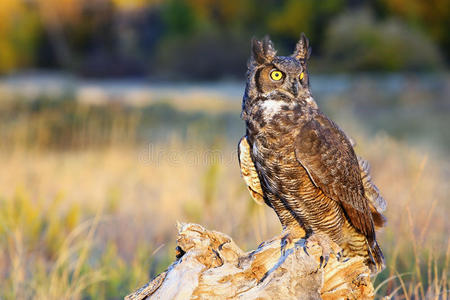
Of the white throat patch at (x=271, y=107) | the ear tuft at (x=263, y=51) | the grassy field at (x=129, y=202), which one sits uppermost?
the ear tuft at (x=263, y=51)

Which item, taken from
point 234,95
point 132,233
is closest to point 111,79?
point 234,95

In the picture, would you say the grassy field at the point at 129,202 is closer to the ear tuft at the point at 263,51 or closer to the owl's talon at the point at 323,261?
the owl's talon at the point at 323,261

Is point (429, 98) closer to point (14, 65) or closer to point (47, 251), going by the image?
point (47, 251)

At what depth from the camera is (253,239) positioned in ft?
13.5

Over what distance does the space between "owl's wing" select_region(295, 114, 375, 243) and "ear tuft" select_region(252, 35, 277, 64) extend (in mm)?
366

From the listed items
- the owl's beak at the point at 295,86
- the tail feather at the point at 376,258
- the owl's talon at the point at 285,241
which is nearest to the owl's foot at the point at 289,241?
the owl's talon at the point at 285,241

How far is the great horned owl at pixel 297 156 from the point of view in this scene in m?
2.25

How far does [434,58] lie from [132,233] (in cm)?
1741

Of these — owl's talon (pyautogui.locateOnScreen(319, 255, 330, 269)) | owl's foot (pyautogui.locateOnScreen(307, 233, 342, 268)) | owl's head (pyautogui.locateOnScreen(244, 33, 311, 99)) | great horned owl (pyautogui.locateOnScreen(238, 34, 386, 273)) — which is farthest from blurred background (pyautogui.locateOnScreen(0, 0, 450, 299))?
owl's head (pyautogui.locateOnScreen(244, 33, 311, 99))

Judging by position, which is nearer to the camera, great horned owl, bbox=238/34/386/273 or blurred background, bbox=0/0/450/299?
great horned owl, bbox=238/34/386/273

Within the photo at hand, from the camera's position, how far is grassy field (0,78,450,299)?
324 centimetres

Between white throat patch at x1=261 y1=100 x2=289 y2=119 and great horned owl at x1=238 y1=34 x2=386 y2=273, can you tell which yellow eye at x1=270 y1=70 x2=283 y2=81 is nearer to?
great horned owl at x1=238 y1=34 x2=386 y2=273

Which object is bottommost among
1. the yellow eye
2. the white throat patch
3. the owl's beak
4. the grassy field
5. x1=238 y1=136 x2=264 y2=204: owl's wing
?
the grassy field

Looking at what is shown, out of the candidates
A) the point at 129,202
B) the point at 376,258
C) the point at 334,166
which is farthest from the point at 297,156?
the point at 129,202
